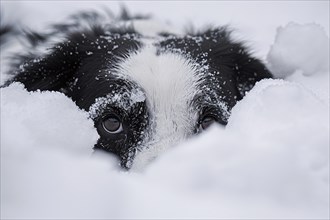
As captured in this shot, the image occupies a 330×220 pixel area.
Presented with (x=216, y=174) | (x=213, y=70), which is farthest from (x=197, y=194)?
(x=213, y=70)

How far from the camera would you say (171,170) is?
111cm

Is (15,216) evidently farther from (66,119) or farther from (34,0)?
(34,0)

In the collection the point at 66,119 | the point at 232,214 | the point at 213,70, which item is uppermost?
the point at 213,70

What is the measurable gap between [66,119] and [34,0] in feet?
9.95

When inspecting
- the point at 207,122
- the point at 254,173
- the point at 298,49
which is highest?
the point at 298,49

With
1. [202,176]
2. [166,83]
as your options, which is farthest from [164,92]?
[202,176]

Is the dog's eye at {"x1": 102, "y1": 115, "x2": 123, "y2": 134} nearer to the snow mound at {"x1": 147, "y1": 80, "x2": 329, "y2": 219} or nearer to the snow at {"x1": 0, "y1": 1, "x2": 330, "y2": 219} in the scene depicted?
the snow at {"x1": 0, "y1": 1, "x2": 330, "y2": 219}

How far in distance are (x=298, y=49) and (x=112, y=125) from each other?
3.99ft

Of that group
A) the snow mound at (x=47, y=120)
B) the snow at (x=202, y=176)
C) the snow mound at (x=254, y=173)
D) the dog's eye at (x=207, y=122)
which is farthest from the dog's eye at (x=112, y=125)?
the snow mound at (x=254, y=173)

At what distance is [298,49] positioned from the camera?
287 centimetres

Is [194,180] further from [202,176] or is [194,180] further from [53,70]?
[53,70]

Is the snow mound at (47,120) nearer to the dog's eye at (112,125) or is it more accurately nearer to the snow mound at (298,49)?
the dog's eye at (112,125)

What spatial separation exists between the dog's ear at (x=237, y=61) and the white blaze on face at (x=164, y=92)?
12.8 inches

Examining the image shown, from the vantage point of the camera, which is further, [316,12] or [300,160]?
[316,12]
